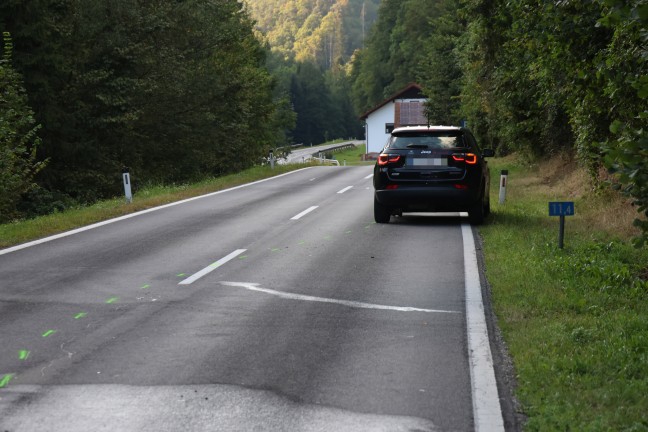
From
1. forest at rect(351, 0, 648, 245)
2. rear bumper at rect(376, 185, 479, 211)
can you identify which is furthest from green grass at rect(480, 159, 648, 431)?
forest at rect(351, 0, 648, 245)

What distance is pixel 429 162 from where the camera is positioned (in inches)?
547

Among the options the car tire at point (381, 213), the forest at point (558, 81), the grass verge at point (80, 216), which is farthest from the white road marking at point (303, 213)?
the forest at point (558, 81)

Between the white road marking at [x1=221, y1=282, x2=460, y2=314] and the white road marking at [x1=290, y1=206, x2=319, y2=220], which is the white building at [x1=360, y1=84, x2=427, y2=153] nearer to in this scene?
the white road marking at [x1=290, y1=206, x2=319, y2=220]

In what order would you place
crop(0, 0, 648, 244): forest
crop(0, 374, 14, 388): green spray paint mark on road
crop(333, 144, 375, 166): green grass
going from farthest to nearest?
crop(333, 144, 375, 166): green grass
crop(0, 0, 648, 244): forest
crop(0, 374, 14, 388): green spray paint mark on road

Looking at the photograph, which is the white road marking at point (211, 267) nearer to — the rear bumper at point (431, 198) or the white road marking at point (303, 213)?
the rear bumper at point (431, 198)

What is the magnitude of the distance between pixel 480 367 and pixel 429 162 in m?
8.28

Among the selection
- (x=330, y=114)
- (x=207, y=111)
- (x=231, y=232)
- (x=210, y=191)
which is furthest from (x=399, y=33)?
(x=231, y=232)

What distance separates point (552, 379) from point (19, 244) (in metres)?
9.16

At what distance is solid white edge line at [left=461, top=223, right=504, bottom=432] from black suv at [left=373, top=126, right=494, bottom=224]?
4494 mm

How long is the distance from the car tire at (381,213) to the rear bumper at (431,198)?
1.39 ft

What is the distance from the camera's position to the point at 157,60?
33.9m

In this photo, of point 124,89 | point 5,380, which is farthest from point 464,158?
point 124,89

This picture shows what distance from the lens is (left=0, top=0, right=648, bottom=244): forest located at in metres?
11.0

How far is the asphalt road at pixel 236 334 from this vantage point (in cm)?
500
